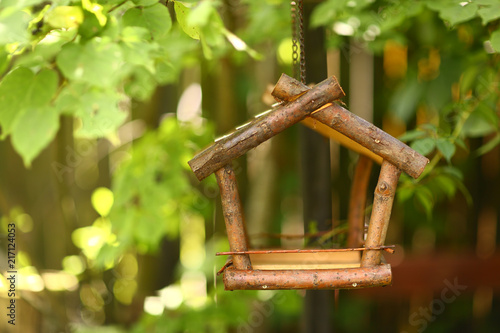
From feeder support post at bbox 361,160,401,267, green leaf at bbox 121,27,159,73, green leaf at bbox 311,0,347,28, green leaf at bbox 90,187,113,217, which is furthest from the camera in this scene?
green leaf at bbox 90,187,113,217

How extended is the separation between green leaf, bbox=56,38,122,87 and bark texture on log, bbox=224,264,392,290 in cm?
40

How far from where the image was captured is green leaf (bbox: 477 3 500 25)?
0.88 meters

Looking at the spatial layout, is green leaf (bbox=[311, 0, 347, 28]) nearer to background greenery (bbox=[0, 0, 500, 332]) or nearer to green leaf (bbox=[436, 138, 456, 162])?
background greenery (bbox=[0, 0, 500, 332])

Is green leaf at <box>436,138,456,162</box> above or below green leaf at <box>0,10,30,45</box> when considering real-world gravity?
below

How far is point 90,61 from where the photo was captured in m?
0.85

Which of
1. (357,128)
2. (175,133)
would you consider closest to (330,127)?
(357,128)

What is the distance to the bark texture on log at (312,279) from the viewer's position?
79 cm

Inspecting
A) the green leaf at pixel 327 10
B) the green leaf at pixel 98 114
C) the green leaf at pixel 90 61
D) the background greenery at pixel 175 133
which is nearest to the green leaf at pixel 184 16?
the background greenery at pixel 175 133

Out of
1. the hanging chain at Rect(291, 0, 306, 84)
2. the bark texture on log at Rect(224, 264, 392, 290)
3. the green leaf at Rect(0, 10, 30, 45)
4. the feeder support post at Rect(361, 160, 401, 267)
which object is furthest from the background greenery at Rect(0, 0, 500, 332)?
the bark texture on log at Rect(224, 264, 392, 290)

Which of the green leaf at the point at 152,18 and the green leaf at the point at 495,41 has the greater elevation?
the green leaf at the point at 152,18

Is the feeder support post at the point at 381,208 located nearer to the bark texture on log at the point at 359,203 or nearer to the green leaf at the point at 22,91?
the bark texture on log at the point at 359,203

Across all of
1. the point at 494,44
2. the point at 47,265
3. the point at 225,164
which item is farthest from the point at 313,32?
the point at 47,265

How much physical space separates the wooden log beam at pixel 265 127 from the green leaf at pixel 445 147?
32cm

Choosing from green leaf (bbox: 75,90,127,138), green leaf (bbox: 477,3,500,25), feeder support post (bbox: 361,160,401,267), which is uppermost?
green leaf (bbox: 477,3,500,25)
